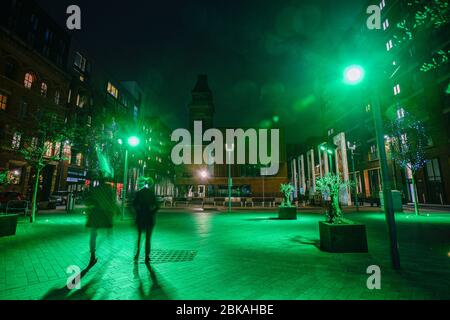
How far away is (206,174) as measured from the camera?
45062mm

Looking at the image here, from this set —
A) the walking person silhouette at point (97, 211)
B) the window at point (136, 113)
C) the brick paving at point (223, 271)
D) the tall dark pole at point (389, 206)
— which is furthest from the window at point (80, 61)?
the tall dark pole at point (389, 206)

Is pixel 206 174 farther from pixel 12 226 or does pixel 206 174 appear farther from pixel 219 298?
pixel 219 298

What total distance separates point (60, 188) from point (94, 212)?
30.8 meters

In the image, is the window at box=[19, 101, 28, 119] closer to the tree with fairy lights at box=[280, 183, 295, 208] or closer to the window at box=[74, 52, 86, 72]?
the window at box=[74, 52, 86, 72]

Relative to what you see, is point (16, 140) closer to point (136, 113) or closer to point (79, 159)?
point (79, 159)

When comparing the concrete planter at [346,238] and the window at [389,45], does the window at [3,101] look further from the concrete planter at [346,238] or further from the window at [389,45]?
the window at [389,45]

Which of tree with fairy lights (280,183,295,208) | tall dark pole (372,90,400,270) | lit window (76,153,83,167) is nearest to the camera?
tall dark pole (372,90,400,270)

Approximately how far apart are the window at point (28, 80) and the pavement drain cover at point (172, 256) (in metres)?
31.1

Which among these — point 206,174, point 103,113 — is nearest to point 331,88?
point 206,174

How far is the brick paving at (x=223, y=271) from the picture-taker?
3.65 m

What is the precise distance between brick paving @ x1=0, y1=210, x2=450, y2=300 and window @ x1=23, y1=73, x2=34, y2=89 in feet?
88.3

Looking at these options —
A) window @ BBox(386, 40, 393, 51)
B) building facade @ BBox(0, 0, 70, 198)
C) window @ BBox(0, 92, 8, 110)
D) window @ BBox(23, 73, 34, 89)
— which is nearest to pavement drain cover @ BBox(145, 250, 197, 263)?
building facade @ BBox(0, 0, 70, 198)

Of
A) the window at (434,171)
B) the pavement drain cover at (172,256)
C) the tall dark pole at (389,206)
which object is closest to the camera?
the tall dark pole at (389,206)

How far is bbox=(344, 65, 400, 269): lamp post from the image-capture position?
483 centimetres
